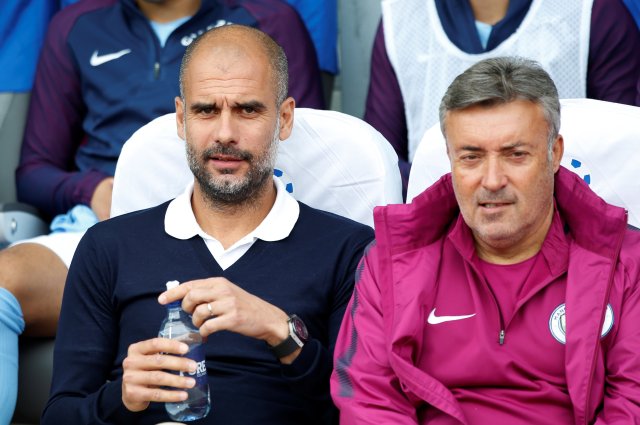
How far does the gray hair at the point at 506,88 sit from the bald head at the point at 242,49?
570mm

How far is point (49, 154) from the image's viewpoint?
3887 millimetres

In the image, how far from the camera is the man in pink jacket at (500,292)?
7.68 feet

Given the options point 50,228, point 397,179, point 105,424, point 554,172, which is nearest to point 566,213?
point 554,172

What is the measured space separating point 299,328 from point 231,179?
1.42 feet

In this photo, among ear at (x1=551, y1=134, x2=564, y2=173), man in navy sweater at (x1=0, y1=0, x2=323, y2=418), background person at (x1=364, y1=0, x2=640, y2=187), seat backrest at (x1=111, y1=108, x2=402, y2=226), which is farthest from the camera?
man in navy sweater at (x1=0, y1=0, x2=323, y2=418)

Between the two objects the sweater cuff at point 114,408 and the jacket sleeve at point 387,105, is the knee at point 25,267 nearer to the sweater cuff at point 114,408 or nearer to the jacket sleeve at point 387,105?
the sweater cuff at point 114,408

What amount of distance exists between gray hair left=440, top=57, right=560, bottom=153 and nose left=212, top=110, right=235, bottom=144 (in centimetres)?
55

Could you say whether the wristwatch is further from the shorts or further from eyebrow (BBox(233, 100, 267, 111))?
the shorts

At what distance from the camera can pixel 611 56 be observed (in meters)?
3.49

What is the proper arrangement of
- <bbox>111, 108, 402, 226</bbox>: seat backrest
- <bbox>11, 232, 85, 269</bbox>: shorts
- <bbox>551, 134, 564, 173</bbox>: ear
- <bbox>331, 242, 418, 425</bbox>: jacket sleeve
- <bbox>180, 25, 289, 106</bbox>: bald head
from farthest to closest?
<bbox>11, 232, 85, 269</bbox>: shorts → <bbox>111, 108, 402, 226</bbox>: seat backrest → <bbox>180, 25, 289, 106</bbox>: bald head → <bbox>551, 134, 564, 173</bbox>: ear → <bbox>331, 242, 418, 425</bbox>: jacket sleeve

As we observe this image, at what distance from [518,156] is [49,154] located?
194 cm

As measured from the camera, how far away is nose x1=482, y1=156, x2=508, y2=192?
239 cm

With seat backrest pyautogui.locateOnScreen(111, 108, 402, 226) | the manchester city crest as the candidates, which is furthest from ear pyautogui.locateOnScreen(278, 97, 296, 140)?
the manchester city crest

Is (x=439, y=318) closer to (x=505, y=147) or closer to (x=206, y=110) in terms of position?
(x=505, y=147)
